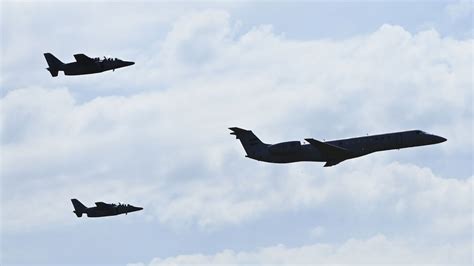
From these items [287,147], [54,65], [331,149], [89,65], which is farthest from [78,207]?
[331,149]

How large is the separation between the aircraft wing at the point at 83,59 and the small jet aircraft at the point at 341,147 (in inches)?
1113

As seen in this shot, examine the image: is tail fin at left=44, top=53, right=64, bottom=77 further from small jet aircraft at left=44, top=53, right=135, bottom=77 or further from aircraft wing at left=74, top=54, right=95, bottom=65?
aircraft wing at left=74, top=54, right=95, bottom=65

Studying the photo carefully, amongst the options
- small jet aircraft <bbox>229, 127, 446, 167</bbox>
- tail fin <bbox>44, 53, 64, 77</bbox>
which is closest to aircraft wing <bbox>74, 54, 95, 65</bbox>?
tail fin <bbox>44, 53, 64, 77</bbox>

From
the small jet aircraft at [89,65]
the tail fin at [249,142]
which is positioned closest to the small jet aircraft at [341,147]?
the tail fin at [249,142]

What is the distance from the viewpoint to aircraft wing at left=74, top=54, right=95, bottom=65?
385ft

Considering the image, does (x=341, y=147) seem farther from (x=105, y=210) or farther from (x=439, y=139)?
(x=105, y=210)

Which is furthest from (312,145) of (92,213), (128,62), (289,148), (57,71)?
(92,213)

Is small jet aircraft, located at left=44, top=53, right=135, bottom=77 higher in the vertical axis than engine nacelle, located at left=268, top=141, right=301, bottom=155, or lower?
higher

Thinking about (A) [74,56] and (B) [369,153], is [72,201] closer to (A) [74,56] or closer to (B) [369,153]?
(A) [74,56]

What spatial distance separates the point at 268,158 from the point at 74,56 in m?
31.3

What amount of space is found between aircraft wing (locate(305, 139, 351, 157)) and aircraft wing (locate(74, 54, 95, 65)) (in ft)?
104

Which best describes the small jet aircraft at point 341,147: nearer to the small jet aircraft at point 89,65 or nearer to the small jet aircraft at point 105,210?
the small jet aircraft at point 89,65

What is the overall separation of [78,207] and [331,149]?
54768 millimetres

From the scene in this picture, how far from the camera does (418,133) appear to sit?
120938 millimetres
